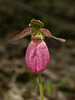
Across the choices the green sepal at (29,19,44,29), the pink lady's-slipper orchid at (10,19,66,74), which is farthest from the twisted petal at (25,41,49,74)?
the green sepal at (29,19,44,29)

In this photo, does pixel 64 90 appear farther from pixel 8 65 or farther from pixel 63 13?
pixel 63 13

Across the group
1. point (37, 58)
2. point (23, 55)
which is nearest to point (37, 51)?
point (37, 58)

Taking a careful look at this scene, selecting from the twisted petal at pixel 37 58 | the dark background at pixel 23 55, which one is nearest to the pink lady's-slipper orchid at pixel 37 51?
the twisted petal at pixel 37 58

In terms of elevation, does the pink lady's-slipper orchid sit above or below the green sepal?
below

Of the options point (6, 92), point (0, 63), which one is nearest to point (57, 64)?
point (0, 63)

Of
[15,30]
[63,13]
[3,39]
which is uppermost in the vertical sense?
[63,13]

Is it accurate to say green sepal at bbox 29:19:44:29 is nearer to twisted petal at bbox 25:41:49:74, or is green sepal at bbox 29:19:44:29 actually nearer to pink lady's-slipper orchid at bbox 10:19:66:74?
pink lady's-slipper orchid at bbox 10:19:66:74

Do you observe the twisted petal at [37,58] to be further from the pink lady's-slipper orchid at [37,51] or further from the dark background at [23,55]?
the dark background at [23,55]

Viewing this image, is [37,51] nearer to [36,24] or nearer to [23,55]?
[36,24]
